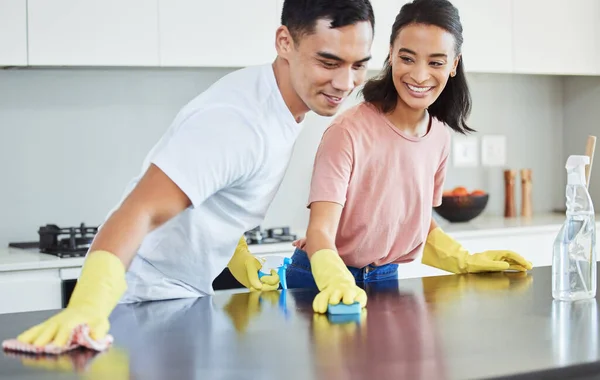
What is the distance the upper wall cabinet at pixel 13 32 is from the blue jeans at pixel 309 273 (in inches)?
55.5

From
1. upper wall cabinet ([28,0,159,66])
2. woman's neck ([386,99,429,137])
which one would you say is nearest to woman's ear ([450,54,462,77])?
woman's neck ([386,99,429,137])

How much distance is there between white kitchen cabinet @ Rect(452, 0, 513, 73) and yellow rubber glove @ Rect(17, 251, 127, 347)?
2.54 m

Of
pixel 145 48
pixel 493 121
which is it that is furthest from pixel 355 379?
Result: pixel 493 121

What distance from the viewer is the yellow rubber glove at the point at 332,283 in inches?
56.2

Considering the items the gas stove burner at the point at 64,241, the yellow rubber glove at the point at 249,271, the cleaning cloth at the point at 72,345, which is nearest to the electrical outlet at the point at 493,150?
the gas stove burner at the point at 64,241

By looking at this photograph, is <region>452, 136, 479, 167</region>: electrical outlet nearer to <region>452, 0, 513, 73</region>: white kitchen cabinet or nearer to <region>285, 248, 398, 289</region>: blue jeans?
<region>452, 0, 513, 73</region>: white kitchen cabinet

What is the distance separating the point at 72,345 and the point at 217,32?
83.1 inches

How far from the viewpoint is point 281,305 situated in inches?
59.6

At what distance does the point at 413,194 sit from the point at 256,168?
1.46 ft

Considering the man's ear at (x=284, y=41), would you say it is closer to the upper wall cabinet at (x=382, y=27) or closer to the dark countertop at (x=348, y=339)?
the dark countertop at (x=348, y=339)

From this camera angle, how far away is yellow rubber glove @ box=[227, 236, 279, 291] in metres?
1.77

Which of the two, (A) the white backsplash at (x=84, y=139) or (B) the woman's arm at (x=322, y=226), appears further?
(A) the white backsplash at (x=84, y=139)

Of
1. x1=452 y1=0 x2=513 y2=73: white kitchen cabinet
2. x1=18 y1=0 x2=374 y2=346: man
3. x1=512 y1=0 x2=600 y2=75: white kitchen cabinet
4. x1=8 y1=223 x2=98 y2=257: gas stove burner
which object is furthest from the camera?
x1=512 y1=0 x2=600 y2=75: white kitchen cabinet

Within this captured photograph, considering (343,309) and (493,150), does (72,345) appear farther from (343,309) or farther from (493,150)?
(493,150)
